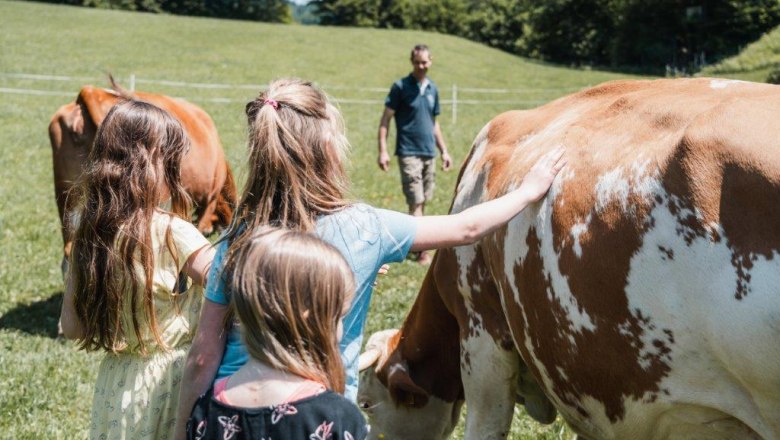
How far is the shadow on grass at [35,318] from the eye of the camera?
6.72m

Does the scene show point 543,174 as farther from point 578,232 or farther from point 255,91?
point 255,91

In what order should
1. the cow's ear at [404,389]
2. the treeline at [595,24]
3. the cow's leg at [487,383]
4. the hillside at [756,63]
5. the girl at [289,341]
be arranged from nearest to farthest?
the girl at [289,341]
the cow's leg at [487,383]
the cow's ear at [404,389]
the hillside at [756,63]
the treeline at [595,24]

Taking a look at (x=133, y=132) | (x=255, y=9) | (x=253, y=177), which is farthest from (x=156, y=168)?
(x=255, y=9)

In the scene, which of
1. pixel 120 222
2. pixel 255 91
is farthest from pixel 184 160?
pixel 255 91

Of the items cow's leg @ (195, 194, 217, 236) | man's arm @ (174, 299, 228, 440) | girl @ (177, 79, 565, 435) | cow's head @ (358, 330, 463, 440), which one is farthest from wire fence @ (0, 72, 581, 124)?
man's arm @ (174, 299, 228, 440)

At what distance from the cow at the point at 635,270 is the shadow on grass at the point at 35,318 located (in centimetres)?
415

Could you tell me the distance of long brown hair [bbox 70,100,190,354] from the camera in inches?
110

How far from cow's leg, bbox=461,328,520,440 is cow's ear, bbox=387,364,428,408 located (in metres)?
0.45

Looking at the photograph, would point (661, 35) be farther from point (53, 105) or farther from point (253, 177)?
point (253, 177)

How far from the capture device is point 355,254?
250 cm

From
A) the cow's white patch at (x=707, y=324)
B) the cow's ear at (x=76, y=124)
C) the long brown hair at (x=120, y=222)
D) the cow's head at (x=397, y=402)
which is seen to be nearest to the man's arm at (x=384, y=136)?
the cow's ear at (x=76, y=124)

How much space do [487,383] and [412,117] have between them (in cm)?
595

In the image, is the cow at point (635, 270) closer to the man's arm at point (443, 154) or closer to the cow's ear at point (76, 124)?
the cow's ear at point (76, 124)

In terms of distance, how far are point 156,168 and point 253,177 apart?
1.63 ft
